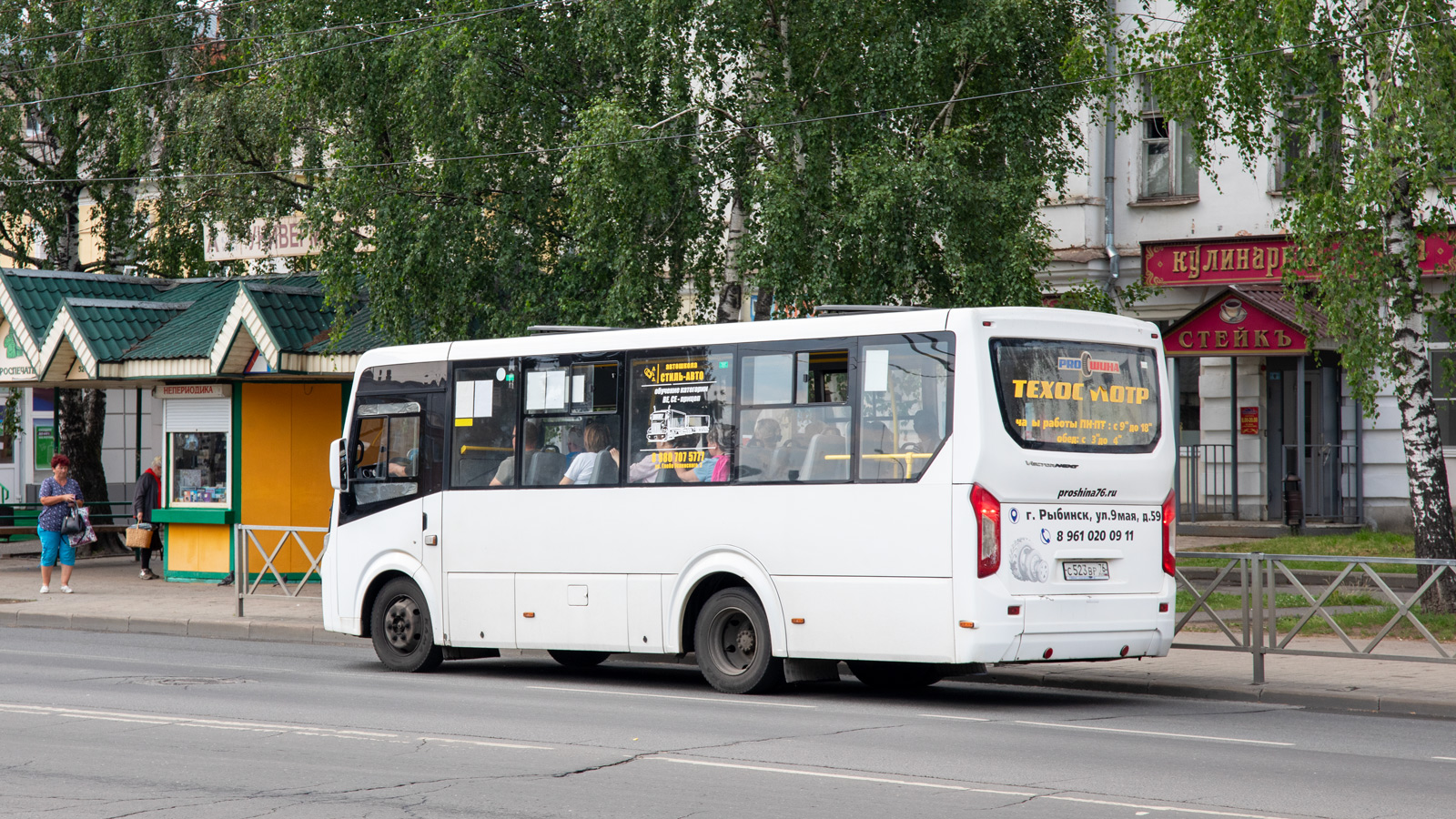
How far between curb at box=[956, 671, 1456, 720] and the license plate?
1.84 metres

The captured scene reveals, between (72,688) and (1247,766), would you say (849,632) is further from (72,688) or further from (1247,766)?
(72,688)

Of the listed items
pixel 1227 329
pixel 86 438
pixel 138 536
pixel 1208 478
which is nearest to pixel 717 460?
pixel 1227 329

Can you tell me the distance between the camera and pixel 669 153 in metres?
17.9

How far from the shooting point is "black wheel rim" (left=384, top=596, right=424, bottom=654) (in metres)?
14.5

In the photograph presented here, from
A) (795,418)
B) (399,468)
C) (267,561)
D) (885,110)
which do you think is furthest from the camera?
(267,561)

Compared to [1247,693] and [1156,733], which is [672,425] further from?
[1247,693]

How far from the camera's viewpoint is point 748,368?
1255 centimetres

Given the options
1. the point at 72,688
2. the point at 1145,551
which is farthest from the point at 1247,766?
the point at 72,688

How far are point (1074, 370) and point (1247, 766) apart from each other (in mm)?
3613

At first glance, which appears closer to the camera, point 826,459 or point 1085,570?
point 1085,570

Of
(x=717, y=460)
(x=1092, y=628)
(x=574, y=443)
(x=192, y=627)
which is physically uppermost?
(x=574, y=443)

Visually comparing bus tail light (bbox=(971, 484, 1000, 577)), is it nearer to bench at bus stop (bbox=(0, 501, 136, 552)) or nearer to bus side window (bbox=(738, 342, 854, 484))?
bus side window (bbox=(738, 342, 854, 484))

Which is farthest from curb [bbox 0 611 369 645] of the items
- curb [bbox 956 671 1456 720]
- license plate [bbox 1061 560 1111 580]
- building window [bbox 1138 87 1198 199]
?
building window [bbox 1138 87 1198 199]

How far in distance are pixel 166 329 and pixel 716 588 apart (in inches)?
561
